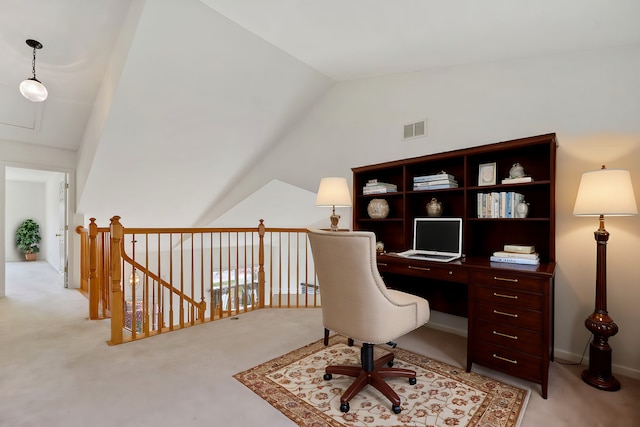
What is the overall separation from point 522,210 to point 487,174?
0.39 m

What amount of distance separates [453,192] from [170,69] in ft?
9.55

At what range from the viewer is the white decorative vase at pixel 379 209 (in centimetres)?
315

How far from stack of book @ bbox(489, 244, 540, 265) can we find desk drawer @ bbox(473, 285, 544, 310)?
0.30 meters

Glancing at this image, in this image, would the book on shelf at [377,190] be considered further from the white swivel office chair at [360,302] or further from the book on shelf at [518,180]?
the white swivel office chair at [360,302]

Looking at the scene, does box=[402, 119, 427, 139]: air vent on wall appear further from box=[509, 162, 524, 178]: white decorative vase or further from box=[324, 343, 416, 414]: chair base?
box=[324, 343, 416, 414]: chair base

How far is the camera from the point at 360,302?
1.73 m

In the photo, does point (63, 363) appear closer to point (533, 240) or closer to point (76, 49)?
point (76, 49)

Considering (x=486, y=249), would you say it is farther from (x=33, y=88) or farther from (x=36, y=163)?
(x=36, y=163)

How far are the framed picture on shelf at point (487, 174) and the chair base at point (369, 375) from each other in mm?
1548

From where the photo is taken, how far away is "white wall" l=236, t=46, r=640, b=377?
2.09 m

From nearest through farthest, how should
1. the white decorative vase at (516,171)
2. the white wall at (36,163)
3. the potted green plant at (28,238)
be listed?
the white decorative vase at (516,171) < the white wall at (36,163) < the potted green plant at (28,238)

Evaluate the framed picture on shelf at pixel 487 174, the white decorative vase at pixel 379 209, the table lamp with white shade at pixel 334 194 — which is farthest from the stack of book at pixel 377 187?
the framed picture on shelf at pixel 487 174

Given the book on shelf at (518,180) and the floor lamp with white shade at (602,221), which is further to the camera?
the book on shelf at (518,180)

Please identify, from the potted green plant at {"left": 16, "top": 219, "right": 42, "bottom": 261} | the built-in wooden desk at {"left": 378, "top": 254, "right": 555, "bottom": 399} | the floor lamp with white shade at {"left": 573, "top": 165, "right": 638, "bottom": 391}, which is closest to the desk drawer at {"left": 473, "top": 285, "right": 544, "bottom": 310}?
the built-in wooden desk at {"left": 378, "top": 254, "right": 555, "bottom": 399}
